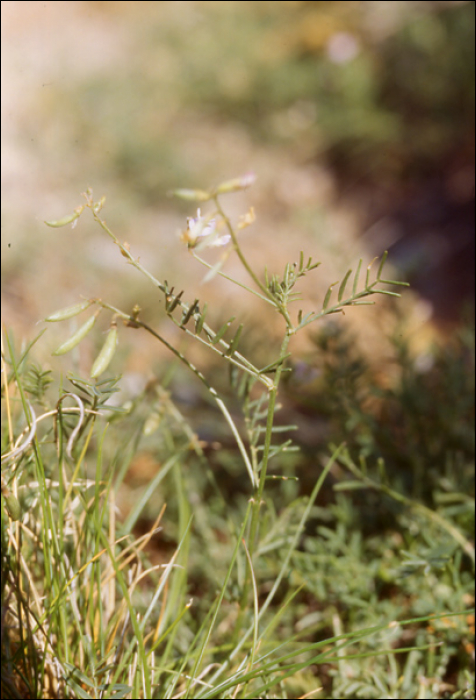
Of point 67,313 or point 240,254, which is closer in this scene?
point 240,254

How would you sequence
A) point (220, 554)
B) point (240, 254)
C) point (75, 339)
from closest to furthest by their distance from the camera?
point (240, 254) → point (75, 339) → point (220, 554)

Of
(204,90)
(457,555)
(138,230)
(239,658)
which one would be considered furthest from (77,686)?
(204,90)

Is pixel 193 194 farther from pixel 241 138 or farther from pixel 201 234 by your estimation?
pixel 241 138

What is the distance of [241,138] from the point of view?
2982mm

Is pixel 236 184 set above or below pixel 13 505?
above

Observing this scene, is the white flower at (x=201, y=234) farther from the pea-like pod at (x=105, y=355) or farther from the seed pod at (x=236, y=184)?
the pea-like pod at (x=105, y=355)

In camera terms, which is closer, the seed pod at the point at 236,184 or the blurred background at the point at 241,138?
the seed pod at the point at 236,184

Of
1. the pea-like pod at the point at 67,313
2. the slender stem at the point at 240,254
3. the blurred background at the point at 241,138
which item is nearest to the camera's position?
the slender stem at the point at 240,254

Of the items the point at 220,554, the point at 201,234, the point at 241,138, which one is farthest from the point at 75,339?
the point at 241,138

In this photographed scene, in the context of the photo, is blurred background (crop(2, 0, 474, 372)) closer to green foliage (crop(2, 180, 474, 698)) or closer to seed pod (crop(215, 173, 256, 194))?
green foliage (crop(2, 180, 474, 698))

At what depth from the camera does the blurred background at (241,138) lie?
7.25ft

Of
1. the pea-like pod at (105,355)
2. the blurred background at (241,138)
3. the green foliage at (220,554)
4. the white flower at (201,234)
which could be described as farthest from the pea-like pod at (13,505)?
the blurred background at (241,138)

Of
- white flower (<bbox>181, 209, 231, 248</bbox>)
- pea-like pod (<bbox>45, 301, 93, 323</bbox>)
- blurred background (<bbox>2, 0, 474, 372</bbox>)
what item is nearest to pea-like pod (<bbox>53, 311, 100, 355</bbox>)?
pea-like pod (<bbox>45, 301, 93, 323</bbox>)

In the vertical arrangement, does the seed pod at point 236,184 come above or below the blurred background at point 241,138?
below
